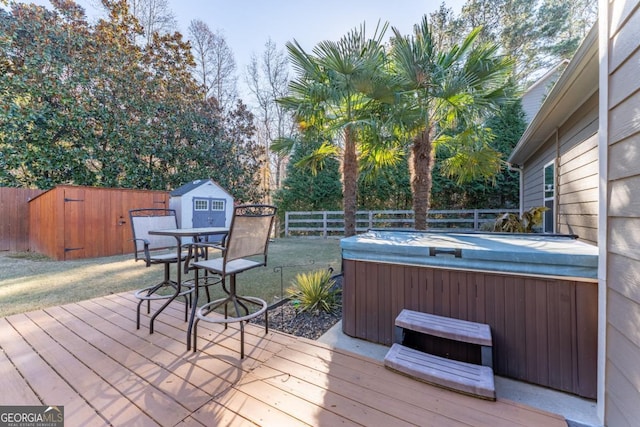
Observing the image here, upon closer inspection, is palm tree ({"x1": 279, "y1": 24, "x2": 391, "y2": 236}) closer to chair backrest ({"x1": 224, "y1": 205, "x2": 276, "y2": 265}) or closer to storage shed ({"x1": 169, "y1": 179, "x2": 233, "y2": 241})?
chair backrest ({"x1": 224, "y1": 205, "x2": 276, "y2": 265})

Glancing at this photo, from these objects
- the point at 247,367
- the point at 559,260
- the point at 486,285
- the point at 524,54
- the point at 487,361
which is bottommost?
the point at 247,367

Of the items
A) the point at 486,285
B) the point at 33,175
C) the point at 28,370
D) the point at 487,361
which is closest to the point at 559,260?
the point at 486,285

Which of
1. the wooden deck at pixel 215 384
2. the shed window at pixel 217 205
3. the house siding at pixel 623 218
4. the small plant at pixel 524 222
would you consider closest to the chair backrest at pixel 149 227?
the wooden deck at pixel 215 384

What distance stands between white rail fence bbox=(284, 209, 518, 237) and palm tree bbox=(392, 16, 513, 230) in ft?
19.0

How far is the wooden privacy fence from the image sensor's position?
6949mm

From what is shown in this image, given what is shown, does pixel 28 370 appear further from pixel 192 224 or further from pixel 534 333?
pixel 192 224

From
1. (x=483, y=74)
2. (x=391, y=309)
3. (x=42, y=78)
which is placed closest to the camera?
(x=391, y=309)

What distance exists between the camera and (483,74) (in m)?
3.80

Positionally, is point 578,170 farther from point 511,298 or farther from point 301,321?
point 301,321

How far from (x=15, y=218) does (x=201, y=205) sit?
15.0 ft

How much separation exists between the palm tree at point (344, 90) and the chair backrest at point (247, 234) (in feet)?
6.63

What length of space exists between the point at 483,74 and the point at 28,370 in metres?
Result: 5.61

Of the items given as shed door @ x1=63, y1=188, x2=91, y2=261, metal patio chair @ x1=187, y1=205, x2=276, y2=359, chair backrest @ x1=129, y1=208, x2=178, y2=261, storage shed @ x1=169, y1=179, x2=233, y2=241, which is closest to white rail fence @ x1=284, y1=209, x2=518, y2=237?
storage shed @ x1=169, y1=179, x2=233, y2=241

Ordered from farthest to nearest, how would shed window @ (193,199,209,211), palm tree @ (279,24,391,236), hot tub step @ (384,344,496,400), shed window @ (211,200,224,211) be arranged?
1. shed window @ (211,200,224,211)
2. shed window @ (193,199,209,211)
3. palm tree @ (279,24,391,236)
4. hot tub step @ (384,344,496,400)
